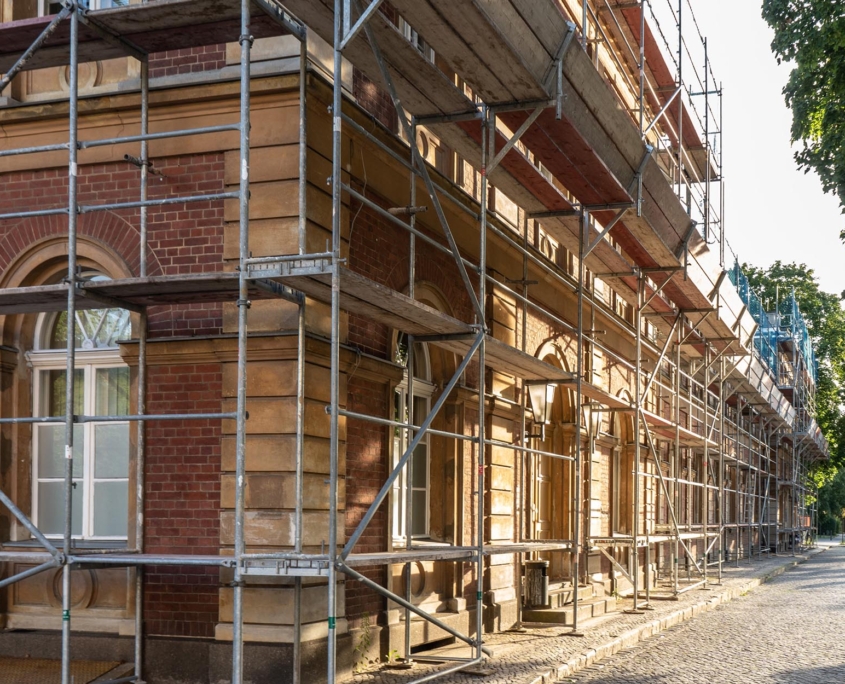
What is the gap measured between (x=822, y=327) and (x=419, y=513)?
52946mm

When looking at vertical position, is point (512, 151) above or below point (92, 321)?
above

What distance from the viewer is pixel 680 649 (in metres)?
14.1

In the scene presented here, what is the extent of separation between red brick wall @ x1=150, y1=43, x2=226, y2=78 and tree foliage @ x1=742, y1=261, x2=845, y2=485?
2116 inches

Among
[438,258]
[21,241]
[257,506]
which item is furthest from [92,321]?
[438,258]

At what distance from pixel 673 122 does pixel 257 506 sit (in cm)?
1714

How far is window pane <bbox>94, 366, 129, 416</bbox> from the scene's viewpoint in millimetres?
11000

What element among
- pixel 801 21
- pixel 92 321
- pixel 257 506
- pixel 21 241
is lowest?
pixel 257 506

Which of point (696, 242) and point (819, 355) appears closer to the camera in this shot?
point (696, 242)

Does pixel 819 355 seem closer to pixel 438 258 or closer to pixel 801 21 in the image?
pixel 801 21

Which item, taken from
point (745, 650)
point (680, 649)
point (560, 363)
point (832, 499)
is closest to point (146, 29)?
point (680, 649)

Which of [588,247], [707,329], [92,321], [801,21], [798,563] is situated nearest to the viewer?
[92,321]

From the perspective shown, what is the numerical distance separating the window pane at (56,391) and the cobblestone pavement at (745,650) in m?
5.43

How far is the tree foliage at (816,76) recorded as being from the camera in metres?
16.7

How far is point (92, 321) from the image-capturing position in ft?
36.7
